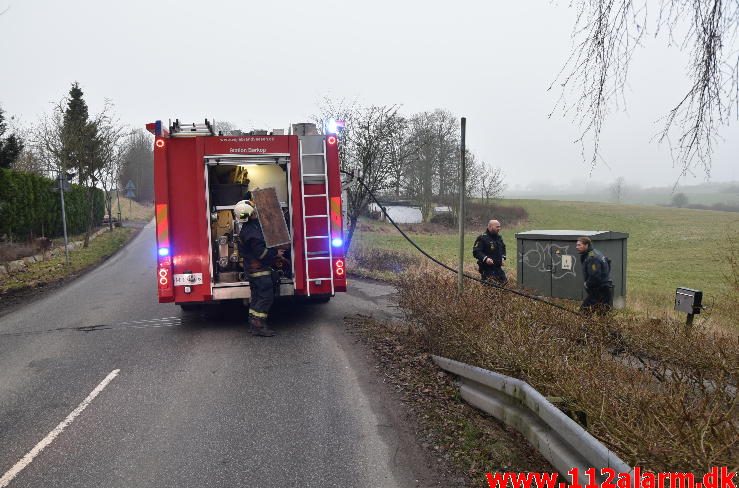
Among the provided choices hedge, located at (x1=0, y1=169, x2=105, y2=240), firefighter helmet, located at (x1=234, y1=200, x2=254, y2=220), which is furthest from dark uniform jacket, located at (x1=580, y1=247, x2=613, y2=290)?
hedge, located at (x1=0, y1=169, x2=105, y2=240)

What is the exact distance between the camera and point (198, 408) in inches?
194

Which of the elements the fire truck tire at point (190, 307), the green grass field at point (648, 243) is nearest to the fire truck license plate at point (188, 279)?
the fire truck tire at point (190, 307)

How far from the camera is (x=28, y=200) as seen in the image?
18031 mm

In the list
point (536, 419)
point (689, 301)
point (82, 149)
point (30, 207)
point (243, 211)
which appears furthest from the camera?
point (82, 149)

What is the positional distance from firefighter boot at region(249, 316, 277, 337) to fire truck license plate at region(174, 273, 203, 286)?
3.15 ft

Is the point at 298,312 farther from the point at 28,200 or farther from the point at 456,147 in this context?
the point at 456,147

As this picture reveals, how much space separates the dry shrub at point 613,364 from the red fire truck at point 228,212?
1738mm

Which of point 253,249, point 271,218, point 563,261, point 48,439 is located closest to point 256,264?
point 253,249

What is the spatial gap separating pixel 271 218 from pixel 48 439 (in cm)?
416

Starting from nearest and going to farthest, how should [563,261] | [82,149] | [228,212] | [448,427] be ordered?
[448,427], [228,212], [563,261], [82,149]

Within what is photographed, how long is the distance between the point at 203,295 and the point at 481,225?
33386mm

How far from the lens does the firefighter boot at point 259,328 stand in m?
7.61

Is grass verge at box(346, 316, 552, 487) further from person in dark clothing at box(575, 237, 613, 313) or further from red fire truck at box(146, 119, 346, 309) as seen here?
person in dark clothing at box(575, 237, 613, 313)

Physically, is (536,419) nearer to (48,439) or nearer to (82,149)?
(48,439)
